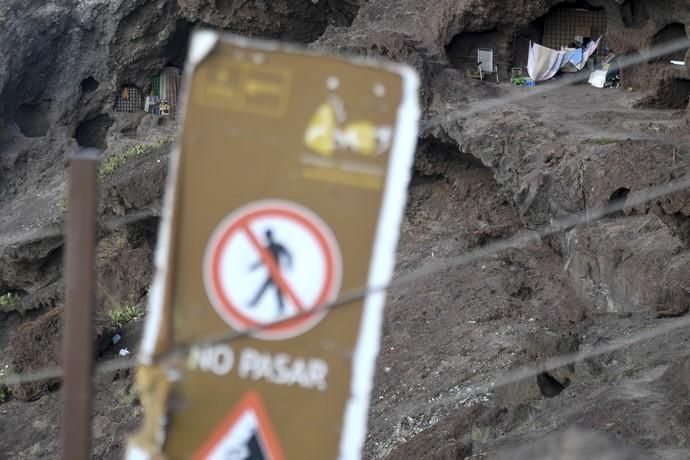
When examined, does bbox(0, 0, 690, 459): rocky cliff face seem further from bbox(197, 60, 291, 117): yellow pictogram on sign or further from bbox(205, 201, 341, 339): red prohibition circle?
bbox(197, 60, 291, 117): yellow pictogram on sign

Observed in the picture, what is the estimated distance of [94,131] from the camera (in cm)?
2488

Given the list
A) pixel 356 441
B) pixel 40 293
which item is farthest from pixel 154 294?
pixel 40 293

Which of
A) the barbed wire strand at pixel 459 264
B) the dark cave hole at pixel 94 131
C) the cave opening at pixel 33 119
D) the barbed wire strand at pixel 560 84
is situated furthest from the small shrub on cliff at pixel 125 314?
the cave opening at pixel 33 119

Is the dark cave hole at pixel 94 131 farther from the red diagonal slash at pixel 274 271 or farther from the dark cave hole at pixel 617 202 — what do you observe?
the red diagonal slash at pixel 274 271

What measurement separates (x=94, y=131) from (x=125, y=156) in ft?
12.0

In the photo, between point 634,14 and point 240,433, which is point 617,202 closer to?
point 634,14

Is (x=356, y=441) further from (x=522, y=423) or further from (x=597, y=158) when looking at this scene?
(x=597, y=158)

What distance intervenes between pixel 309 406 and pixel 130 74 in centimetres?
2192

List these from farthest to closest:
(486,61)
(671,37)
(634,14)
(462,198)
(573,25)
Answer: (573,25), (486,61), (634,14), (462,198), (671,37)

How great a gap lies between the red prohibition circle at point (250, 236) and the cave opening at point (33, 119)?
75.4 feet

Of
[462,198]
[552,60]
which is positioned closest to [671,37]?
[552,60]

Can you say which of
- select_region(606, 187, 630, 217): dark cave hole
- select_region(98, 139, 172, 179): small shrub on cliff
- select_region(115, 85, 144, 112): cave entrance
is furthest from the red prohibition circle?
select_region(115, 85, 144, 112): cave entrance

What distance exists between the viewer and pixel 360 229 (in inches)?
114

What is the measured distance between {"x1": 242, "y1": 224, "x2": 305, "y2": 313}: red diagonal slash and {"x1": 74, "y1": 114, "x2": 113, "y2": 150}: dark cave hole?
22.3m
